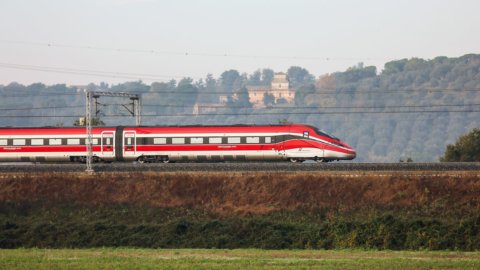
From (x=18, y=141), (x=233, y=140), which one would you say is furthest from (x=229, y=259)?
(x=18, y=141)

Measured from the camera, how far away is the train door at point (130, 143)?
72.4 m

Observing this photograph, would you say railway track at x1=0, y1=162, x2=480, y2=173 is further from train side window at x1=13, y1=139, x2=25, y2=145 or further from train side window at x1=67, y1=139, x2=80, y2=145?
train side window at x1=13, y1=139, x2=25, y2=145

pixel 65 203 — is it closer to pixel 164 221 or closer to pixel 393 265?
pixel 164 221

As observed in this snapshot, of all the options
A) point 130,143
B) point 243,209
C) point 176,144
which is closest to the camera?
point 243,209

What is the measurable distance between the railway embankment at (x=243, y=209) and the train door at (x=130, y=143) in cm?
1053

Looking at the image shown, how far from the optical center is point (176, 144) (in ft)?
234

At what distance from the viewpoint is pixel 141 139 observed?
237 ft

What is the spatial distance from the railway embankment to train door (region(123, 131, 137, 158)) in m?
10.5

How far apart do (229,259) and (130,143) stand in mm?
38198

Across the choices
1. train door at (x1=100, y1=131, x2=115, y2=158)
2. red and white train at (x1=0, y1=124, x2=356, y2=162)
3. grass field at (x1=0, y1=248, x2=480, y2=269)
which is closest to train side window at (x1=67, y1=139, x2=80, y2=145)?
red and white train at (x1=0, y1=124, x2=356, y2=162)

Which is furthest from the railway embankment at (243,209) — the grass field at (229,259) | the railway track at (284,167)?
the grass field at (229,259)

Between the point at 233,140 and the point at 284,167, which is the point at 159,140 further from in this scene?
the point at 284,167

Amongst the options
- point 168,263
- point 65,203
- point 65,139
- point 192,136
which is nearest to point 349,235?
point 168,263

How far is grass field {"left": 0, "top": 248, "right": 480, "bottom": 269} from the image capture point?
3322 centimetres
